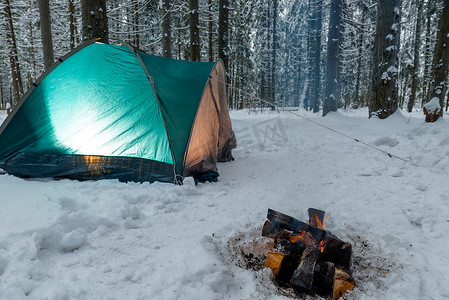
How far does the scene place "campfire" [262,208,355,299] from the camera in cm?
192

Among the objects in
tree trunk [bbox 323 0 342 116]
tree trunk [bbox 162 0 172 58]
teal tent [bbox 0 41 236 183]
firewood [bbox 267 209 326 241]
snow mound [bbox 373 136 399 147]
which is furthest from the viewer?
tree trunk [bbox 162 0 172 58]

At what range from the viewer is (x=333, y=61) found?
11.2 meters

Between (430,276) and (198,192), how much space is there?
278cm

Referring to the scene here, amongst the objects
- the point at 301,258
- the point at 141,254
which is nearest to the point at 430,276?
the point at 301,258

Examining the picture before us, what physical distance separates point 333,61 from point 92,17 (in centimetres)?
984

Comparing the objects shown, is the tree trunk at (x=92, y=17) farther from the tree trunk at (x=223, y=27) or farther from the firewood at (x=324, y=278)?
the firewood at (x=324, y=278)

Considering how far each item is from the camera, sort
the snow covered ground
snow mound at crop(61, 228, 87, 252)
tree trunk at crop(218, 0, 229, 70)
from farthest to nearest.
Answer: tree trunk at crop(218, 0, 229, 70)
snow mound at crop(61, 228, 87, 252)
the snow covered ground

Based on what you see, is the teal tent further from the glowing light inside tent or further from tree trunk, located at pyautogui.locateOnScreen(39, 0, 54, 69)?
tree trunk, located at pyautogui.locateOnScreen(39, 0, 54, 69)

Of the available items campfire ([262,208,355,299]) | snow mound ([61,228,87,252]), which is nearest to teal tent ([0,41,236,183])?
snow mound ([61,228,87,252])

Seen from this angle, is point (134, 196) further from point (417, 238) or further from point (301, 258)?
point (417, 238)

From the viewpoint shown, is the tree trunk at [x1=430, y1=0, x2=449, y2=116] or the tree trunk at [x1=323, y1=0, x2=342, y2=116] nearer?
the tree trunk at [x1=430, y1=0, x2=449, y2=116]

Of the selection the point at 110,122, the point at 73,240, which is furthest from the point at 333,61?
the point at 73,240

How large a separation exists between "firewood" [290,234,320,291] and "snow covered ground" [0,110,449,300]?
190mm

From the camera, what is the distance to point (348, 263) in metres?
2.13
